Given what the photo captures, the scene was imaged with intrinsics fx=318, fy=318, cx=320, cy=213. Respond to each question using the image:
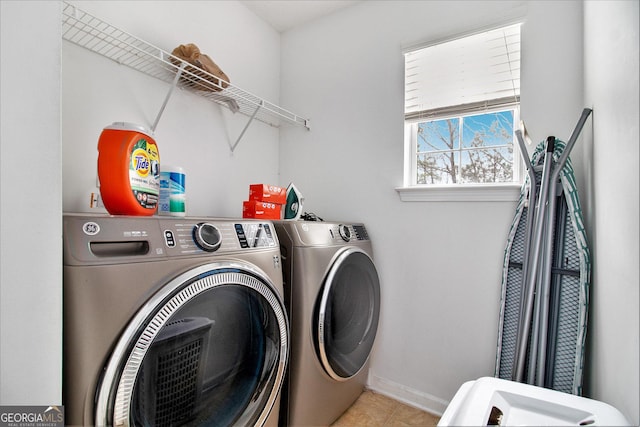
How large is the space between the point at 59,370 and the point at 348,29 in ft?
7.23

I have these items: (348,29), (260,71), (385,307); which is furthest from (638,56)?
(260,71)

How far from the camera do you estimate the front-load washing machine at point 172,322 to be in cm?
71

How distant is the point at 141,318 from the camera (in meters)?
0.78

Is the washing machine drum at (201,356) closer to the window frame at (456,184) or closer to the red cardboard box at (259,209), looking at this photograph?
the red cardboard box at (259,209)

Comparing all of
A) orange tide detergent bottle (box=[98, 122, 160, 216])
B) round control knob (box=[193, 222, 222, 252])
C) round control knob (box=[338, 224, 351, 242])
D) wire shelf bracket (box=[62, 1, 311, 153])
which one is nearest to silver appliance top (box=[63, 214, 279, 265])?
round control knob (box=[193, 222, 222, 252])

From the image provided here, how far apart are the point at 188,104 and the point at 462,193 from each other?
155 centimetres

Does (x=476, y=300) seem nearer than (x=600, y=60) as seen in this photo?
No

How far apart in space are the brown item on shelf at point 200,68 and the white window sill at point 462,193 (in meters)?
1.12

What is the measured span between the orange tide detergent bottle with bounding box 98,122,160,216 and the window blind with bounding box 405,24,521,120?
56.8 inches

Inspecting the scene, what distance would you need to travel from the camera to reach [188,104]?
1.74 m

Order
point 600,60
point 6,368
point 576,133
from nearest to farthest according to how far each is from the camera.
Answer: point 6,368 < point 600,60 < point 576,133

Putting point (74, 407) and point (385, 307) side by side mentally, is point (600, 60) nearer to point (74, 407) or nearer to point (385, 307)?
point (385, 307)

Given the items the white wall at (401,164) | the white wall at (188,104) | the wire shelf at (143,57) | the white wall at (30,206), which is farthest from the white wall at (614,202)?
the white wall at (188,104)

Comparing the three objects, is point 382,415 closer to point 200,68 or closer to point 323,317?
point 323,317
